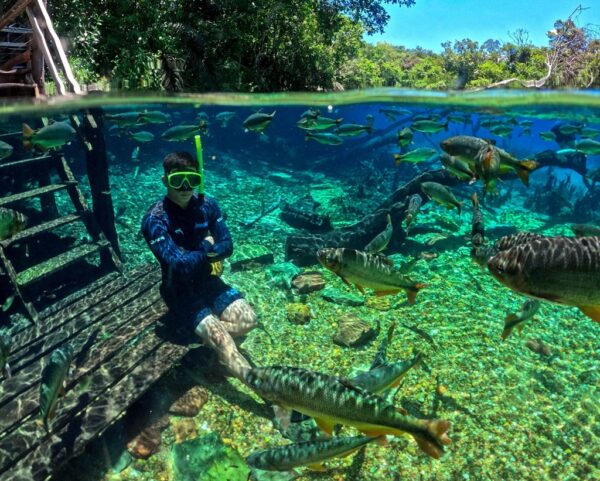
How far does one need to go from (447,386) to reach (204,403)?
3.63 m

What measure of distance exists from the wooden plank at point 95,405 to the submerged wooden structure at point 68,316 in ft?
0.04

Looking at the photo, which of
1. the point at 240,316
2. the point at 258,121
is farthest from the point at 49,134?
the point at 240,316

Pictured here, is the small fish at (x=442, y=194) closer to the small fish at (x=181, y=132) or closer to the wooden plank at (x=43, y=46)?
the small fish at (x=181, y=132)

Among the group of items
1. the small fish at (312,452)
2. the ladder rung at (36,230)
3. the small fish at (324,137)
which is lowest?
the small fish at (312,452)

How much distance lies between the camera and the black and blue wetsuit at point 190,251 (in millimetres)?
5641

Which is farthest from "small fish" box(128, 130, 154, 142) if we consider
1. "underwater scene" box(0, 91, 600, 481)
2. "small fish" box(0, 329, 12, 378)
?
"small fish" box(0, 329, 12, 378)

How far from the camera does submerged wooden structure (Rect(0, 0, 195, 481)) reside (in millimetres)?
4468

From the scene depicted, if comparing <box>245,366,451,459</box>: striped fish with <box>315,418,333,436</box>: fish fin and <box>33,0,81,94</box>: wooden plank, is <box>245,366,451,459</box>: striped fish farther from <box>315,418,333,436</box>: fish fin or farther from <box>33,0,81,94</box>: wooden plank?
<box>33,0,81,94</box>: wooden plank

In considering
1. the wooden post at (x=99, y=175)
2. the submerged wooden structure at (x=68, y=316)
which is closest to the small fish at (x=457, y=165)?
the submerged wooden structure at (x=68, y=316)

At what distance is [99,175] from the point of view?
952 centimetres

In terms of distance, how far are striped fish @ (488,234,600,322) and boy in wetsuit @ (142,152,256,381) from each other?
12.4ft

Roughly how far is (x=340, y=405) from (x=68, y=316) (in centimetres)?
608

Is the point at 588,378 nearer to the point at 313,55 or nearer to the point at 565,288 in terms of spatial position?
the point at 565,288

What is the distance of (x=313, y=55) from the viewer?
64.9 feet
